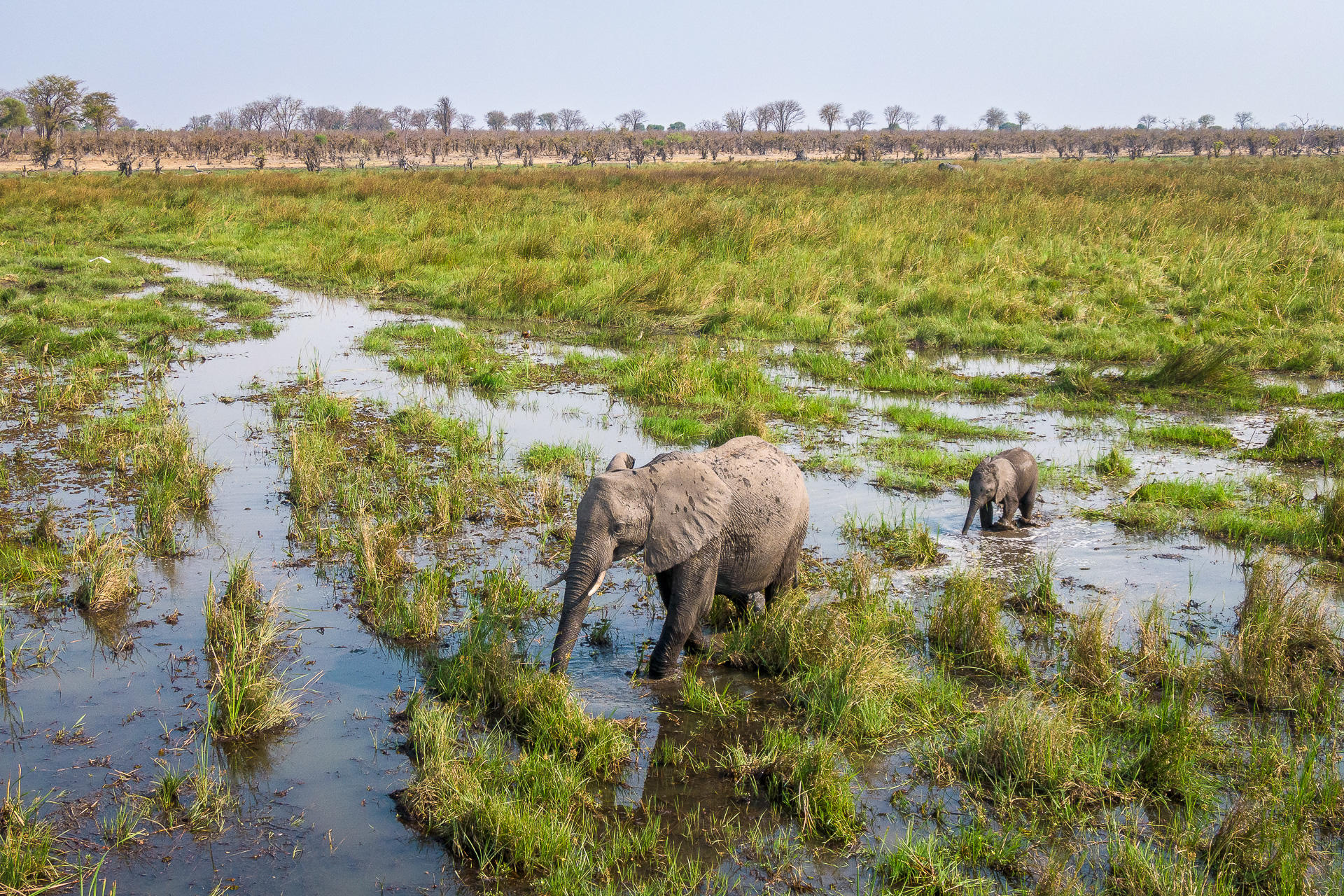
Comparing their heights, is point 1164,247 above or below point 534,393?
above

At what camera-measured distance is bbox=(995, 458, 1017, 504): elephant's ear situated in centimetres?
767

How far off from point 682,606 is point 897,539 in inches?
99.8

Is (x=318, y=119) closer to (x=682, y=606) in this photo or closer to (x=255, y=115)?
(x=255, y=115)

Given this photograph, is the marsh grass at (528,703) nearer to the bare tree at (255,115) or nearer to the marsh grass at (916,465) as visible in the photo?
the marsh grass at (916,465)

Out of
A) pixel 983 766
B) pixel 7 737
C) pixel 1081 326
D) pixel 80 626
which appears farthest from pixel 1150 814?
pixel 1081 326

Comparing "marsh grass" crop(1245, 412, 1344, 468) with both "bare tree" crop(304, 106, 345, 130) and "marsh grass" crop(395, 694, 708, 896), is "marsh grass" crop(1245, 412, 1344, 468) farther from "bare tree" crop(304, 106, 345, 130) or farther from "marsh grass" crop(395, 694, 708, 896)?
"bare tree" crop(304, 106, 345, 130)

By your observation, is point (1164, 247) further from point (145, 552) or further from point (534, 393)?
point (145, 552)

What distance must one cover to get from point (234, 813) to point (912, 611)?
3.92m

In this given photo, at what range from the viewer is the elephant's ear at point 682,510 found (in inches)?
208

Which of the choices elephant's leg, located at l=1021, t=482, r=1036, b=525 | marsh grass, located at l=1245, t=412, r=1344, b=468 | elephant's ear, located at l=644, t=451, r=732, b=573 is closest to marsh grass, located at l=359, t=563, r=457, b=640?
elephant's ear, located at l=644, t=451, r=732, b=573

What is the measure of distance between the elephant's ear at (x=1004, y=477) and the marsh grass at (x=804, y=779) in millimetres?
3442

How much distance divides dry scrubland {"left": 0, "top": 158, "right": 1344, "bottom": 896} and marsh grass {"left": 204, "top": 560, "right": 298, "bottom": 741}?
3 centimetres

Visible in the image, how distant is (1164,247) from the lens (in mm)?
18781

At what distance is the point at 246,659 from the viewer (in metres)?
5.59
